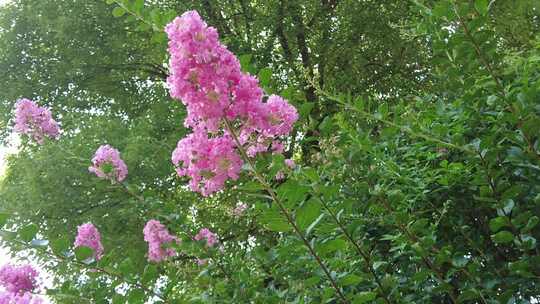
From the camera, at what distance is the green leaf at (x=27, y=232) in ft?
7.20

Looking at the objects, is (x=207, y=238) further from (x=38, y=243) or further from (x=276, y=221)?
(x=276, y=221)

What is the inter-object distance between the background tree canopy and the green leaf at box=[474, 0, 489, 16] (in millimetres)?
13

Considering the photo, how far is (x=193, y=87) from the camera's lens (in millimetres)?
1854

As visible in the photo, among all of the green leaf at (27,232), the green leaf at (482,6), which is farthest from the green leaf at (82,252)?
the green leaf at (482,6)

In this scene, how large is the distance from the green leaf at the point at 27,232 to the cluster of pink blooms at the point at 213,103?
2.01ft

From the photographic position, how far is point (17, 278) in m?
2.87

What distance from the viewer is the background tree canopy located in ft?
7.00

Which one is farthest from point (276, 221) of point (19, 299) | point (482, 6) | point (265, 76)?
point (19, 299)

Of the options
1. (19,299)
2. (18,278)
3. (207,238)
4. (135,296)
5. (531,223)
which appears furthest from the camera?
(207,238)

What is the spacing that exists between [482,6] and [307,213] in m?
1.05

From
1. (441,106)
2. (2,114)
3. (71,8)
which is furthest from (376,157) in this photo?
(2,114)

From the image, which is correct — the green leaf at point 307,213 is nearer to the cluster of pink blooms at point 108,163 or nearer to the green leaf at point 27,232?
the green leaf at point 27,232

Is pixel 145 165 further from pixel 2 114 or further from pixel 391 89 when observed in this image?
pixel 391 89

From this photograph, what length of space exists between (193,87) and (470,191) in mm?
1384
